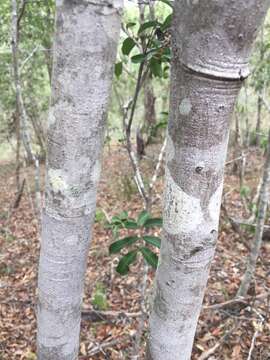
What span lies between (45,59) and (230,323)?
22.1 ft

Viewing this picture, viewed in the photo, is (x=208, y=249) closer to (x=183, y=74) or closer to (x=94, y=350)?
(x=183, y=74)

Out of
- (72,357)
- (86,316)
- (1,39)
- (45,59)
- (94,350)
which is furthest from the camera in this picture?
(45,59)

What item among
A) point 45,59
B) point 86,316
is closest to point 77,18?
point 86,316

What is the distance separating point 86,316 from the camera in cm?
261

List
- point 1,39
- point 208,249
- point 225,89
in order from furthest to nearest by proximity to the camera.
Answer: point 1,39, point 208,249, point 225,89

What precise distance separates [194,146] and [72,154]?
0.91 ft

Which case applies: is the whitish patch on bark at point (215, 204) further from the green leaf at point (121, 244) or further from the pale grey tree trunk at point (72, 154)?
the green leaf at point (121, 244)

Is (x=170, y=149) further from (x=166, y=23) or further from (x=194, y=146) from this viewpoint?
(x=166, y=23)

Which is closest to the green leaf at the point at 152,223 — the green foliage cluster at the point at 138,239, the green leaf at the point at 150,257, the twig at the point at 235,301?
the green foliage cluster at the point at 138,239

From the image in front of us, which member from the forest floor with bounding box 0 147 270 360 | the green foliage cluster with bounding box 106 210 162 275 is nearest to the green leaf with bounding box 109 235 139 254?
the green foliage cluster with bounding box 106 210 162 275

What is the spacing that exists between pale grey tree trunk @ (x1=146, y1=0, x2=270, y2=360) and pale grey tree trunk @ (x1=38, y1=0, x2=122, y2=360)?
16 cm

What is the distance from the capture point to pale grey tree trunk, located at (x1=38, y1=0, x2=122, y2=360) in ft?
2.08

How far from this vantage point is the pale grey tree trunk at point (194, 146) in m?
0.52

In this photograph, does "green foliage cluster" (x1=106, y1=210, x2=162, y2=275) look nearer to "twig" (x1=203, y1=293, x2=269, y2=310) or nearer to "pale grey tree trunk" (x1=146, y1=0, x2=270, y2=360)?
"pale grey tree trunk" (x1=146, y1=0, x2=270, y2=360)
